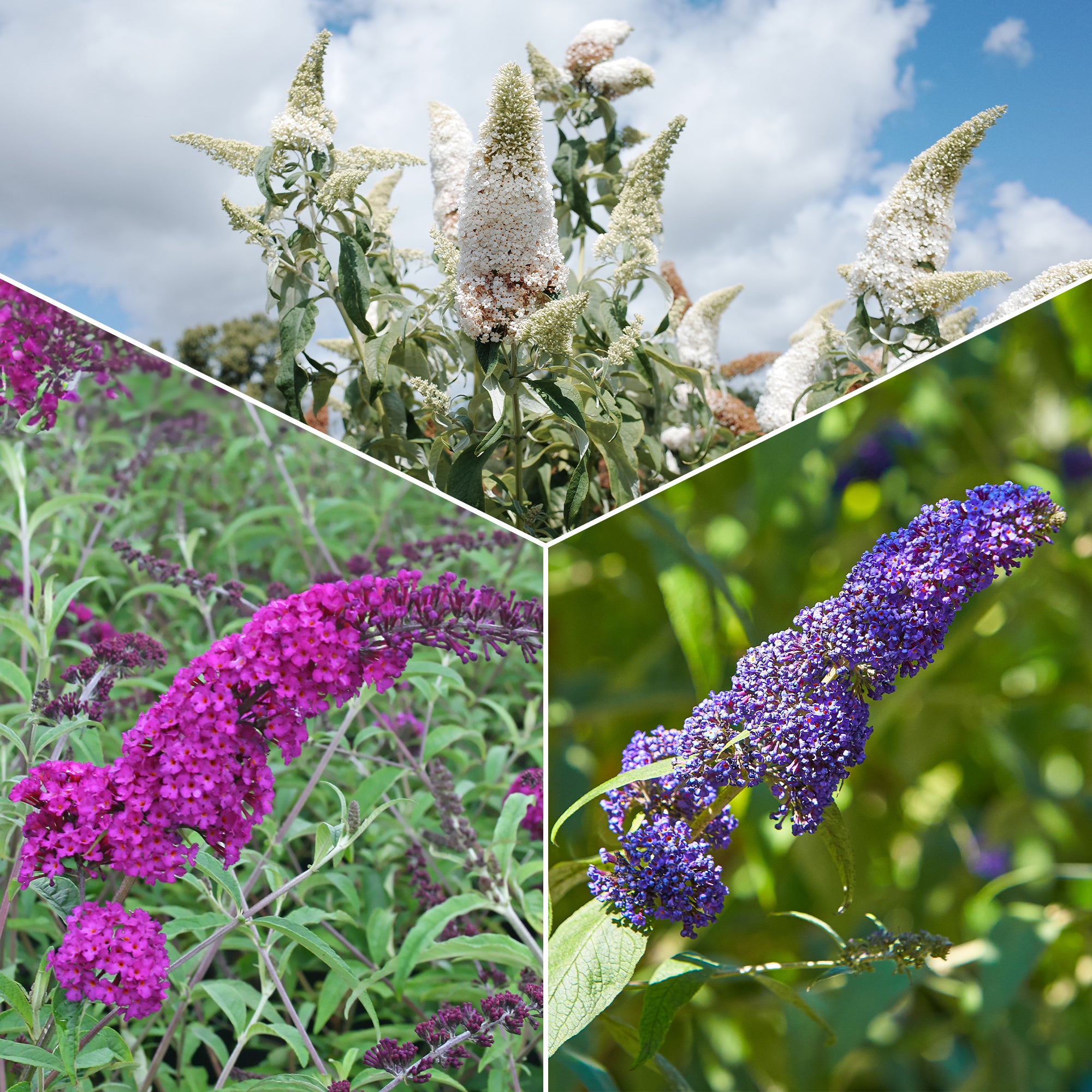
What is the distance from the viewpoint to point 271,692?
985mm

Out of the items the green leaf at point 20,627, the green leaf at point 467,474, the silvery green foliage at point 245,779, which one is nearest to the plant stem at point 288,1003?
the silvery green foliage at point 245,779

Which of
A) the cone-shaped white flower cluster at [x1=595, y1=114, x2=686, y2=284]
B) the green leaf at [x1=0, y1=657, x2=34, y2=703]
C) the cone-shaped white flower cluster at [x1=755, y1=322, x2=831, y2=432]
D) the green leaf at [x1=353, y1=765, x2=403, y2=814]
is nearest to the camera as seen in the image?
the green leaf at [x1=0, y1=657, x2=34, y2=703]

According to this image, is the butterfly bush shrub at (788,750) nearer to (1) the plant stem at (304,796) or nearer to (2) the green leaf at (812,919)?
(2) the green leaf at (812,919)

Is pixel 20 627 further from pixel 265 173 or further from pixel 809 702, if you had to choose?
pixel 809 702

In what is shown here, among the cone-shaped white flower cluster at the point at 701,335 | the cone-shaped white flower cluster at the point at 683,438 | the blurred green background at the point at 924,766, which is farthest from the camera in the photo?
the cone-shaped white flower cluster at the point at 701,335

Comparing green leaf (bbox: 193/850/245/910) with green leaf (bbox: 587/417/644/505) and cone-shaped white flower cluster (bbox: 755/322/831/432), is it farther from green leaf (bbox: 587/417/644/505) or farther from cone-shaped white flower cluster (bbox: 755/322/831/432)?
cone-shaped white flower cluster (bbox: 755/322/831/432)

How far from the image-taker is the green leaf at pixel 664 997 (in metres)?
0.92

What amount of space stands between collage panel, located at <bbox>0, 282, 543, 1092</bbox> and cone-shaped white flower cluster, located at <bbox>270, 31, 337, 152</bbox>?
0.36m

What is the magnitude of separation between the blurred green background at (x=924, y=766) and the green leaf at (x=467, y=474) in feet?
1.11

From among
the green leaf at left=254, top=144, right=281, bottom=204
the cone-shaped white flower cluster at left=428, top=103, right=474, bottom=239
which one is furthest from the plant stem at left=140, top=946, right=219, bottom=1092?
the cone-shaped white flower cluster at left=428, top=103, right=474, bottom=239

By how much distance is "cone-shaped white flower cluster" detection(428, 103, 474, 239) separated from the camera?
1.51 metres

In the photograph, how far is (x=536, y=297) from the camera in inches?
45.9

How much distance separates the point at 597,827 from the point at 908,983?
34 cm

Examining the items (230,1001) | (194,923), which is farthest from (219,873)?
(230,1001)
